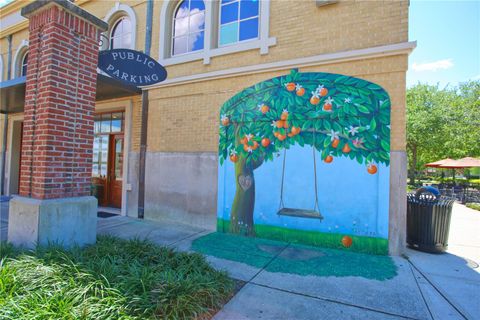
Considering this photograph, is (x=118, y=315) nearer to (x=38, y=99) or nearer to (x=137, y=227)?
(x=38, y=99)

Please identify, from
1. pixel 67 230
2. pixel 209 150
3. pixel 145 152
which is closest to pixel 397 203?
pixel 209 150

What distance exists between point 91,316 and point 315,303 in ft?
7.89

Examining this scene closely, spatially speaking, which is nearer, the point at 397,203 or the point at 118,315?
the point at 118,315

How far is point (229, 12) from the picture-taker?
693 cm

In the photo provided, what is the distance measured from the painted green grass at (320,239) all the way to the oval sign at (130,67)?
143 inches

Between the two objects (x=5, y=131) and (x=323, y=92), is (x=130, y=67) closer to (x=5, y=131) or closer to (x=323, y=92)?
(x=323, y=92)

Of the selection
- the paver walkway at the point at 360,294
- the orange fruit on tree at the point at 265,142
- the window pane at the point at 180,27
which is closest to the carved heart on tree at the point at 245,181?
the orange fruit on tree at the point at 265,142

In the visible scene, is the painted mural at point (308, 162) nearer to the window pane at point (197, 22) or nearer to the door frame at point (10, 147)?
the window pane at point (197, 22)

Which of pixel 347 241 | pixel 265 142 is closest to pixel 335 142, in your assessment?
pixel 265 142

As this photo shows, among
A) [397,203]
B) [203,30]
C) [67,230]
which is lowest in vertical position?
[67,230]

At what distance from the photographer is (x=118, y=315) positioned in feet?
8.33

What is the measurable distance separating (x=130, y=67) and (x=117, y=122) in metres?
3.98

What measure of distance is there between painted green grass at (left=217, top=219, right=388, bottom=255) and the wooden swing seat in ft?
1.03

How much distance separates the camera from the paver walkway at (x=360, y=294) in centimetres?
300
